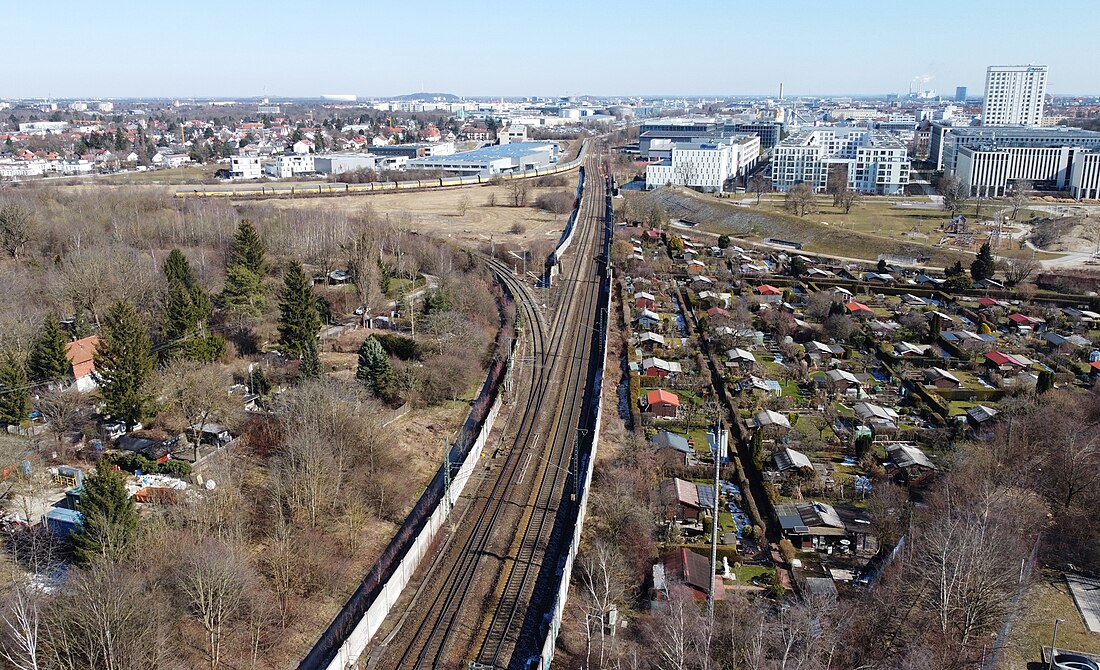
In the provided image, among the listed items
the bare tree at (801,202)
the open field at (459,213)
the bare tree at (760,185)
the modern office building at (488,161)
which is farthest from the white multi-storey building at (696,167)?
the modern office building at (488,161)

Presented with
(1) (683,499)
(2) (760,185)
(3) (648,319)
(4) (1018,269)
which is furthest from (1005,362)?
(2) (760,185)

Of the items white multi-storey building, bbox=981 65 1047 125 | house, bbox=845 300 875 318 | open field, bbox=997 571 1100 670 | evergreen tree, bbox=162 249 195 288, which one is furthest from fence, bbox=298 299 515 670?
white multi-storey building, bbox=981 65 1047 125

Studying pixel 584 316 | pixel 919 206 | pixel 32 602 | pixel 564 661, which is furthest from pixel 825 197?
pixel 32 602

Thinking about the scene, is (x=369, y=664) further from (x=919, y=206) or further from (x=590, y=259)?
(x=919, y=206)

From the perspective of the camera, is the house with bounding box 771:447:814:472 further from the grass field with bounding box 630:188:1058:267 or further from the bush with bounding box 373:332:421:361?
the grass field with bounding box 630:188:1058:267

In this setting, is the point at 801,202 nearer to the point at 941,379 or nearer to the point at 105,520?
the point at 941,379
